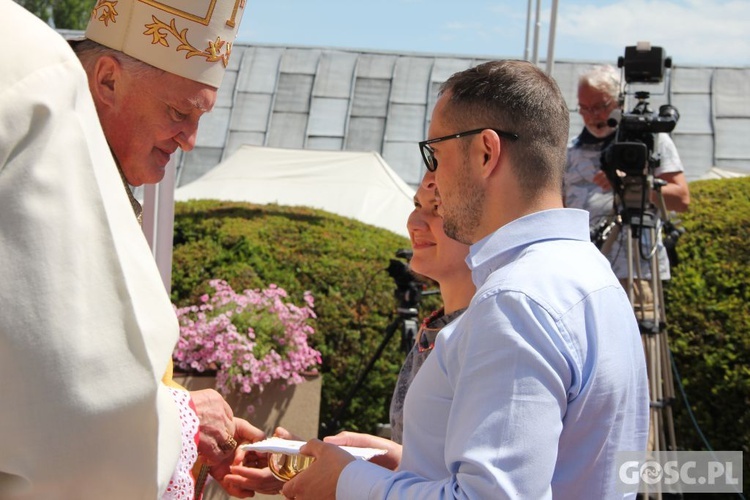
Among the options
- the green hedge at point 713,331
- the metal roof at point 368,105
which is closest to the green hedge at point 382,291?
the green hedge at point 713,331

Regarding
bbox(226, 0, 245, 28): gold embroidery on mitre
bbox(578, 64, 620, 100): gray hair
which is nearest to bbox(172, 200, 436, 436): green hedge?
bbox(578, 64, 620, 100): gray hair

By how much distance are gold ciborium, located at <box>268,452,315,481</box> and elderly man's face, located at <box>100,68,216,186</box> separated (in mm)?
838

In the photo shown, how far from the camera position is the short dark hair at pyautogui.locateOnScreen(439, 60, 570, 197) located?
2.04 metres

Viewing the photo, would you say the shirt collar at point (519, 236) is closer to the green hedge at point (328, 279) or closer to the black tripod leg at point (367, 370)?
the black tripod leg at point (367, 370)

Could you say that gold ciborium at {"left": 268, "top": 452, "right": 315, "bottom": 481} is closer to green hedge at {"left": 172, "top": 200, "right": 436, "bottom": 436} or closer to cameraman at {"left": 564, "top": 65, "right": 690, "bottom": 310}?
Answer: cameraman at {"left": 564, "top": 65, "right": 690, "bottom": 310}

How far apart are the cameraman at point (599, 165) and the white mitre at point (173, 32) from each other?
10.2ft

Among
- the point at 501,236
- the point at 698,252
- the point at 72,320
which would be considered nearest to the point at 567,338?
the point at 501,236

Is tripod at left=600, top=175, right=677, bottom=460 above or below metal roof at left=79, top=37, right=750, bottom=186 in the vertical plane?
below

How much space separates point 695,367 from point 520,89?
460 centimetres

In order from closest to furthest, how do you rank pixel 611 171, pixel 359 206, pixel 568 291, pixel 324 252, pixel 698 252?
pixel 568 291 < pixel 611 171 < pixel 698 252 < pixel 324 252 < pixel 359 206

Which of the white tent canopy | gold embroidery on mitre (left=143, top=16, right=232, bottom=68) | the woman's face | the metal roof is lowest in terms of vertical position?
the woman's face

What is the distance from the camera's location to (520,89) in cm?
210

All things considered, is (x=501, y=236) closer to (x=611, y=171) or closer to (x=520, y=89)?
(x=520, y=89)

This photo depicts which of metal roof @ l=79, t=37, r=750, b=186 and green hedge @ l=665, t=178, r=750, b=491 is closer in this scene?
green hedge @ l=665, t=178, r=750, b=491
